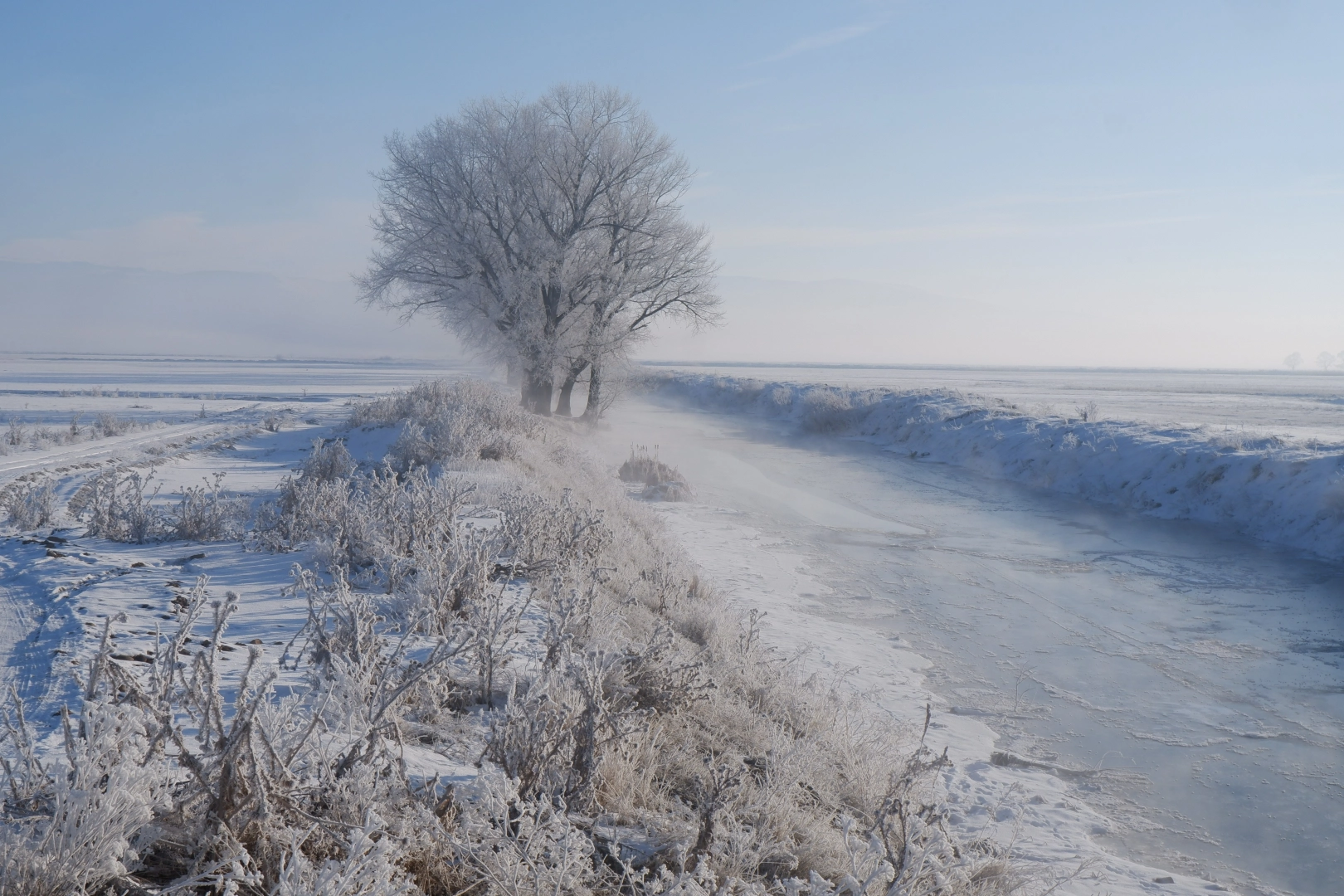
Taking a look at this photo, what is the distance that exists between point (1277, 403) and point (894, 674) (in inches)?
1609

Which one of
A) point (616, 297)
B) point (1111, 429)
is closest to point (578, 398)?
point (616, 297)

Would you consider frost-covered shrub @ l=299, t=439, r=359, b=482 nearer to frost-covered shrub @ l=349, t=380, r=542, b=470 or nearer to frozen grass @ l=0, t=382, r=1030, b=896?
frost-covered shrub @ l=349, t=380, r=542, b=470

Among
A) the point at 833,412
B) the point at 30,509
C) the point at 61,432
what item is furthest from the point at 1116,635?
the point at 833,412

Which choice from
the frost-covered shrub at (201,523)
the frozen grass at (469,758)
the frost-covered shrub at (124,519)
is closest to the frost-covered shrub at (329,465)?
the frost-covered shrub at (201,523)

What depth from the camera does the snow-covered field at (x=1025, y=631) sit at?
4312 mm

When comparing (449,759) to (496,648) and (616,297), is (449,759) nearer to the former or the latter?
(496,648)

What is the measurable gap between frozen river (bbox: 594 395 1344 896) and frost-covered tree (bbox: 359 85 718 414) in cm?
849

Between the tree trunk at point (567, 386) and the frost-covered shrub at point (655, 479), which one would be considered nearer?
the frost-covered shrub at point (655, 479)

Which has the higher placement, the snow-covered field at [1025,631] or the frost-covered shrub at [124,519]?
the frost-covered shrub at [124,519]

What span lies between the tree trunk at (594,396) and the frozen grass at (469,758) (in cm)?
1803

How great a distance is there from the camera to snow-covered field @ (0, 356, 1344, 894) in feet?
14.1

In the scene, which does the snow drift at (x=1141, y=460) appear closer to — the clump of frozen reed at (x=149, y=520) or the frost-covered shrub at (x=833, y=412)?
the frost-covered shrub at (x=833, y=412)

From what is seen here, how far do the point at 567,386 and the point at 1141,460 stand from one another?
1523 cm

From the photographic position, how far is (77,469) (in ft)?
37.2
